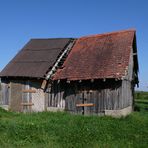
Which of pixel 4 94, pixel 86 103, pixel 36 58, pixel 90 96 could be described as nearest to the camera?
pixel 90 96

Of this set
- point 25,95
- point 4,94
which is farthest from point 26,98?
point 4,94

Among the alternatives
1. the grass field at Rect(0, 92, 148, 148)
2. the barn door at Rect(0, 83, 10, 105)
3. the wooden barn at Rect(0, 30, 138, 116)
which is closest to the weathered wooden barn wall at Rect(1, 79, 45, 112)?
the wooden barn at Rect(0, 30, 138, 116)

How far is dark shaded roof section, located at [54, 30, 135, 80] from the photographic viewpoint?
64.4ft

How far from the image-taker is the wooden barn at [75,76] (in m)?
19.6

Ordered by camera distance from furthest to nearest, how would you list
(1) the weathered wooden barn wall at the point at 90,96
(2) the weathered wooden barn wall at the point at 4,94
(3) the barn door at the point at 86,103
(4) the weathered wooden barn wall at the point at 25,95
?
(2) the weathered wooden barn wall at the point at 4,94 < (4) the weathered wooden barn wall at the point at 25,95 < (3) the barn door at the point at 86,103 < (1) the weathered wooden barn wall at the point at 90,96

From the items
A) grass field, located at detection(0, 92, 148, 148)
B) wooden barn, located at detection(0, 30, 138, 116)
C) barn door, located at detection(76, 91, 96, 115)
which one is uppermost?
wooden barn, located at detection(0, 30, 138, 116)

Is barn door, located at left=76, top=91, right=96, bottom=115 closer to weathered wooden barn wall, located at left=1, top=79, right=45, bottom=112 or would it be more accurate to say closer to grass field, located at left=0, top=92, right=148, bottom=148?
grass field, located at left=0, top=92, right=148, bottom=148

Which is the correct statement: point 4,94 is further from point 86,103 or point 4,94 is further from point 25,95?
point 86,103

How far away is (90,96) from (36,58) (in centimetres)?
589

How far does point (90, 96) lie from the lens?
20.0 m

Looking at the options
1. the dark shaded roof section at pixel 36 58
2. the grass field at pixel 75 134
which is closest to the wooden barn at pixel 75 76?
the dark shaded roof section at pixel 36 58

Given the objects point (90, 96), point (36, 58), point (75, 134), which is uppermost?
point (36, 58)

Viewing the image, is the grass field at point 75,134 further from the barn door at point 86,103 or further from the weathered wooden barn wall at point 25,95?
the weathered wooden barn wall at point 25,95

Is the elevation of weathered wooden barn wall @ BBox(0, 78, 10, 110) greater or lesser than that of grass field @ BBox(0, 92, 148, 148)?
greater
